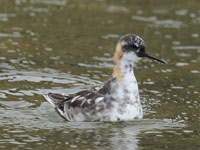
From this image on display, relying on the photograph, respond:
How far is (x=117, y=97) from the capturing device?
1333 cm

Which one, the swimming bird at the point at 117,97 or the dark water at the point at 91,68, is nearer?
the dark water at the point at 91,68

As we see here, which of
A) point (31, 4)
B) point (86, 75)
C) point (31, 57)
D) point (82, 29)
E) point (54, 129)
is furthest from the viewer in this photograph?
point (31, 4)

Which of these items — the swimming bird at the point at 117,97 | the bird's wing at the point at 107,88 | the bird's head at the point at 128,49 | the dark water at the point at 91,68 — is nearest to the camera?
the dark water at the point at 91,68

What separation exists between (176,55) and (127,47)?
7.32 metres

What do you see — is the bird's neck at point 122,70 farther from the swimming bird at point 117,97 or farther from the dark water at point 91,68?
the dark water at point 91,68

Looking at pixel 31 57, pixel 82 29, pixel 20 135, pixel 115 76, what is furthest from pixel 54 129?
pixel 82 29

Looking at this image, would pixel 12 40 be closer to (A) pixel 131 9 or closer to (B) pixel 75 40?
(B) pixel 75 40

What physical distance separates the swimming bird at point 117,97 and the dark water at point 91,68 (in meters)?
0.24

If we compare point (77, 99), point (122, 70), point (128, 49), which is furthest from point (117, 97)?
point (128, 49)

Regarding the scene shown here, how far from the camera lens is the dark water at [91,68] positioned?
1259 cm

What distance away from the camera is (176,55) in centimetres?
2070

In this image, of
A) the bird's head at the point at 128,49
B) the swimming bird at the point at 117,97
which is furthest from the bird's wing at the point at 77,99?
the bird's head at the point at 128,49

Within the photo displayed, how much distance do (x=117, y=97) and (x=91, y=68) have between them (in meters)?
5.41

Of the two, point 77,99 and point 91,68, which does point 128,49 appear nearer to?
point 77,99
